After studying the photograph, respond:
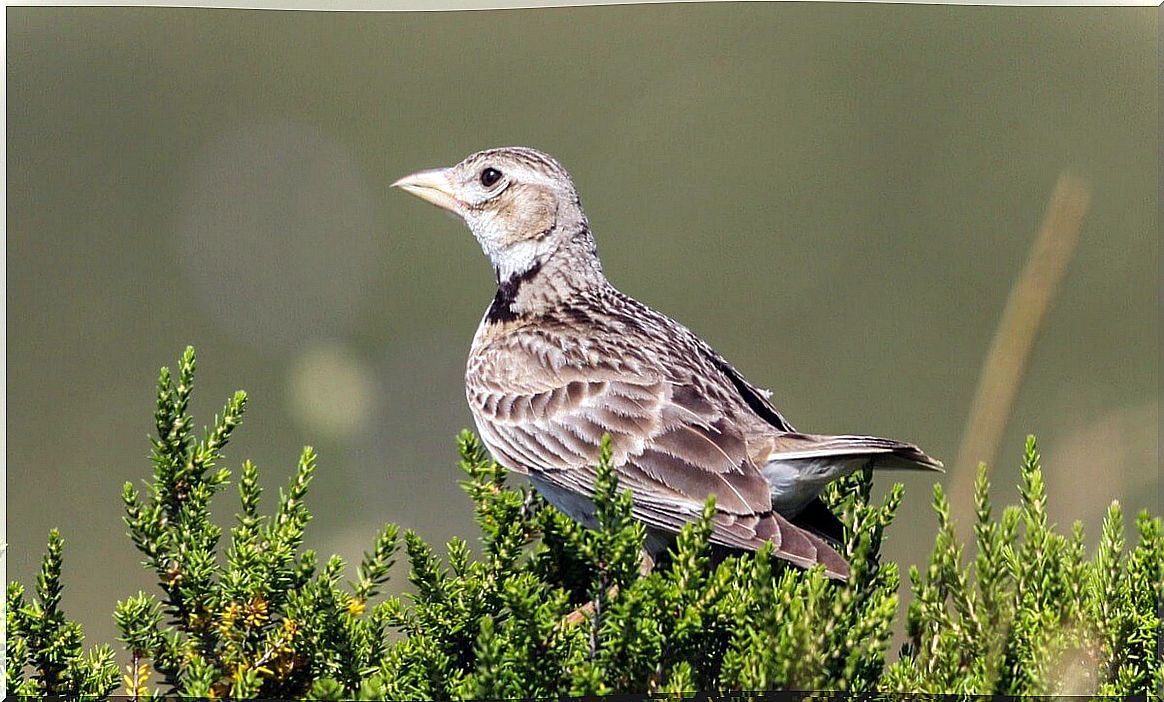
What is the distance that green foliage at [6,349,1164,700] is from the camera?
1.93 metres

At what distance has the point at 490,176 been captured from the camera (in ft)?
11.0

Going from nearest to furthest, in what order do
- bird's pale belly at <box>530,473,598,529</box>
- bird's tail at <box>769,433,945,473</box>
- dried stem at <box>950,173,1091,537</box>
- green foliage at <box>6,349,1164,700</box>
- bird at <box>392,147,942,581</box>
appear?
dried stem at <box>950,173,1091,537</box> → green foliage at <box>6,349,1164,700</box> → bird's tail at <box>769,433,945,473</box> → bird at <box>392,147,942,581</box> → bird's pale belly at <box>530,473,598,529</box>

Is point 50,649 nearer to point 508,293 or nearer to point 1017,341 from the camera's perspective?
point 508,293

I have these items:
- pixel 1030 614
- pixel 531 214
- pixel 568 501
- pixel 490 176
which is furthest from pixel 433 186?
pixel 1030 614

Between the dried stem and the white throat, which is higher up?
the white throat

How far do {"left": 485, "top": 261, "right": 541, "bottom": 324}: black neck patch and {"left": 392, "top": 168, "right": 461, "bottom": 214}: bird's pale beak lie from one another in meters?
0.30

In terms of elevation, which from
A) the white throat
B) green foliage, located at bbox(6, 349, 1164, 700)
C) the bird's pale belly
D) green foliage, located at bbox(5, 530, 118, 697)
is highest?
the white throat

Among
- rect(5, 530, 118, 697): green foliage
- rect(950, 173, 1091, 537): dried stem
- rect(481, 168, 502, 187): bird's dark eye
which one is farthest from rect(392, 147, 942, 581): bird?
rect(5, 530, 118, 697): green foliage

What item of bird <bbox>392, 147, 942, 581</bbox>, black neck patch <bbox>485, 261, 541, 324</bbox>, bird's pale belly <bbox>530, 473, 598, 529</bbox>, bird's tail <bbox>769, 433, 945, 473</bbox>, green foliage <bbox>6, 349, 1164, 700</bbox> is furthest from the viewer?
black neck patch <bbox>485, 261, 541, 324</bbox>

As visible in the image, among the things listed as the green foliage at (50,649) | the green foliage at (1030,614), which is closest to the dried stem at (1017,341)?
the green foliage at (1030,614)

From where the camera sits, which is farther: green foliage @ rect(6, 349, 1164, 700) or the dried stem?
green foliage @ rect(6, 349, 1164, 700)

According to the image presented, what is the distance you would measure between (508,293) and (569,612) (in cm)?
143

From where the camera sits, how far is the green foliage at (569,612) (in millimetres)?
1926

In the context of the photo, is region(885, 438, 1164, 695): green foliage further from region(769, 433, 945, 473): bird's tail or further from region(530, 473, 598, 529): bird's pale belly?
region(530, 473, 598, 529): bird's pale belly
